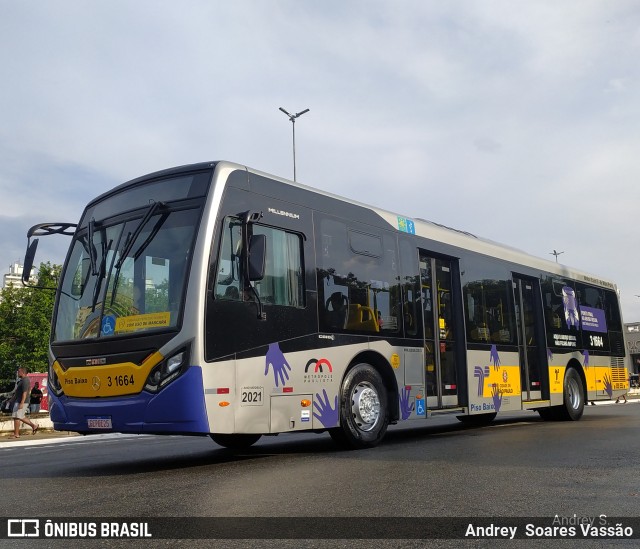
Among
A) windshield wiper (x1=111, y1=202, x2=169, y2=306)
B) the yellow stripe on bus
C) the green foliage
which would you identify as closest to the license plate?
the yellow stripe on bus

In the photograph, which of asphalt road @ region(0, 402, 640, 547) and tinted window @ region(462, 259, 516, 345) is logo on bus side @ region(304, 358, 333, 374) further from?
tinted window @ region(462, 259, 516, 345)

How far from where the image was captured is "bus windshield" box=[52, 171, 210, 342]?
764 centimetres

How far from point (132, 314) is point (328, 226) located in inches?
119

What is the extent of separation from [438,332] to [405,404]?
1656 millimetres

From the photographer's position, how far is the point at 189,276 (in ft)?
24.5

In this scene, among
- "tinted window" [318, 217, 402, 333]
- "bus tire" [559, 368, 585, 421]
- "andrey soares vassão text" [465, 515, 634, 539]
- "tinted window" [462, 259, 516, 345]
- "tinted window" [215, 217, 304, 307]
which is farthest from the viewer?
"bus tire" [559, 368, 585, 421]

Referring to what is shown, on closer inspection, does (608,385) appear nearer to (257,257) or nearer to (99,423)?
(257,257)

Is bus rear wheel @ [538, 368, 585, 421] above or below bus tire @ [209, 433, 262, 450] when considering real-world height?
above

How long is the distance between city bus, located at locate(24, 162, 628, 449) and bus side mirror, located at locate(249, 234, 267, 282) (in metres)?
0.01

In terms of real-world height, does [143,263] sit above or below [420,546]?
above

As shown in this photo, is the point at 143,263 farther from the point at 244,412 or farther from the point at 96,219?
the point at 244,412

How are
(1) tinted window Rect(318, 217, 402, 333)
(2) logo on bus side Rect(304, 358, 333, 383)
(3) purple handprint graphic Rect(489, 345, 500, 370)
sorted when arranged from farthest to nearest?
(3) purple handprint graphic Rect(489, 345, 500, 370) < (1) tinted window Rect(318, 217, 402, 333) < (2) logo on bus side Rect(304, 358, 333, 383)

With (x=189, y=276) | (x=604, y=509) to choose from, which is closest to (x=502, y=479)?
(x=604, y=509)

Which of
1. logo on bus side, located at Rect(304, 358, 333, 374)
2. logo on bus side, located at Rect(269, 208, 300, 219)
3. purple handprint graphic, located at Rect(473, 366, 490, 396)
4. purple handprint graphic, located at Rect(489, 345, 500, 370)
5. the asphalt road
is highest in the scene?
logo on bus side, located at Rect(269, 208, 300, 219)
